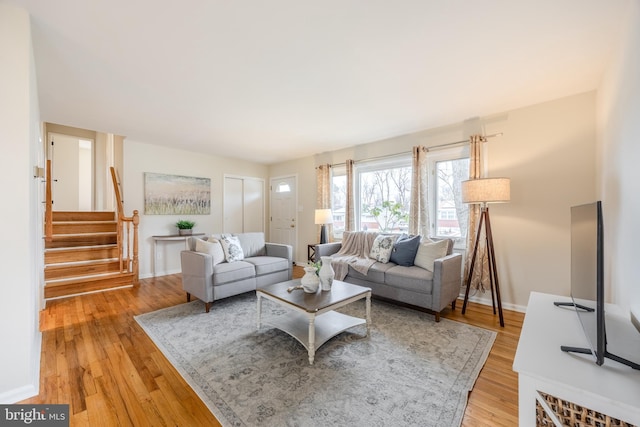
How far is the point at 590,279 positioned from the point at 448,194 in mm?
2652

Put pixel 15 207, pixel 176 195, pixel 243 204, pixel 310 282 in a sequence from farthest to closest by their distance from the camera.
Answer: pixel 243 204, pixel 176 195, pixel 310 282, pixel 15 207

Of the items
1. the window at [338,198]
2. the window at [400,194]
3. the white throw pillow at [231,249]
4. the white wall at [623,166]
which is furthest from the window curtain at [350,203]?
the white wall at [623,166]

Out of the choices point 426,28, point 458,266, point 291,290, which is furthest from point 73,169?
point 458,266

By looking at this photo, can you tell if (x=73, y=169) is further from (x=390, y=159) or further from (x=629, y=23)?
(x=629, y=23)

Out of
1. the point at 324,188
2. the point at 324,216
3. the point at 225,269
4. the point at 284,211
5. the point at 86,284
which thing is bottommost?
the point at 86,284

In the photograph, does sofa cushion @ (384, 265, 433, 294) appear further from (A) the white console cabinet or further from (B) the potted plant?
(B) the potted plant

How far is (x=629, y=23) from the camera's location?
5.35 feet

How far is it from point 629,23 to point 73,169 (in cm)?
847

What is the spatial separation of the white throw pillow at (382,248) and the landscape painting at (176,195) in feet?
11.8

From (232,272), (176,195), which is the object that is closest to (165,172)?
(176,195)

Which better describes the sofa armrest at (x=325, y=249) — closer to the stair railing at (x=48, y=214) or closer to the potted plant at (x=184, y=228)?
the potted plant at (x=184, y=228)

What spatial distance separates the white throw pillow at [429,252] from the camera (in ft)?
10.2

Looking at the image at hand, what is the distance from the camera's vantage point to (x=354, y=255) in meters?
3.91

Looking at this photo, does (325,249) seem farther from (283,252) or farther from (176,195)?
(176,195)
